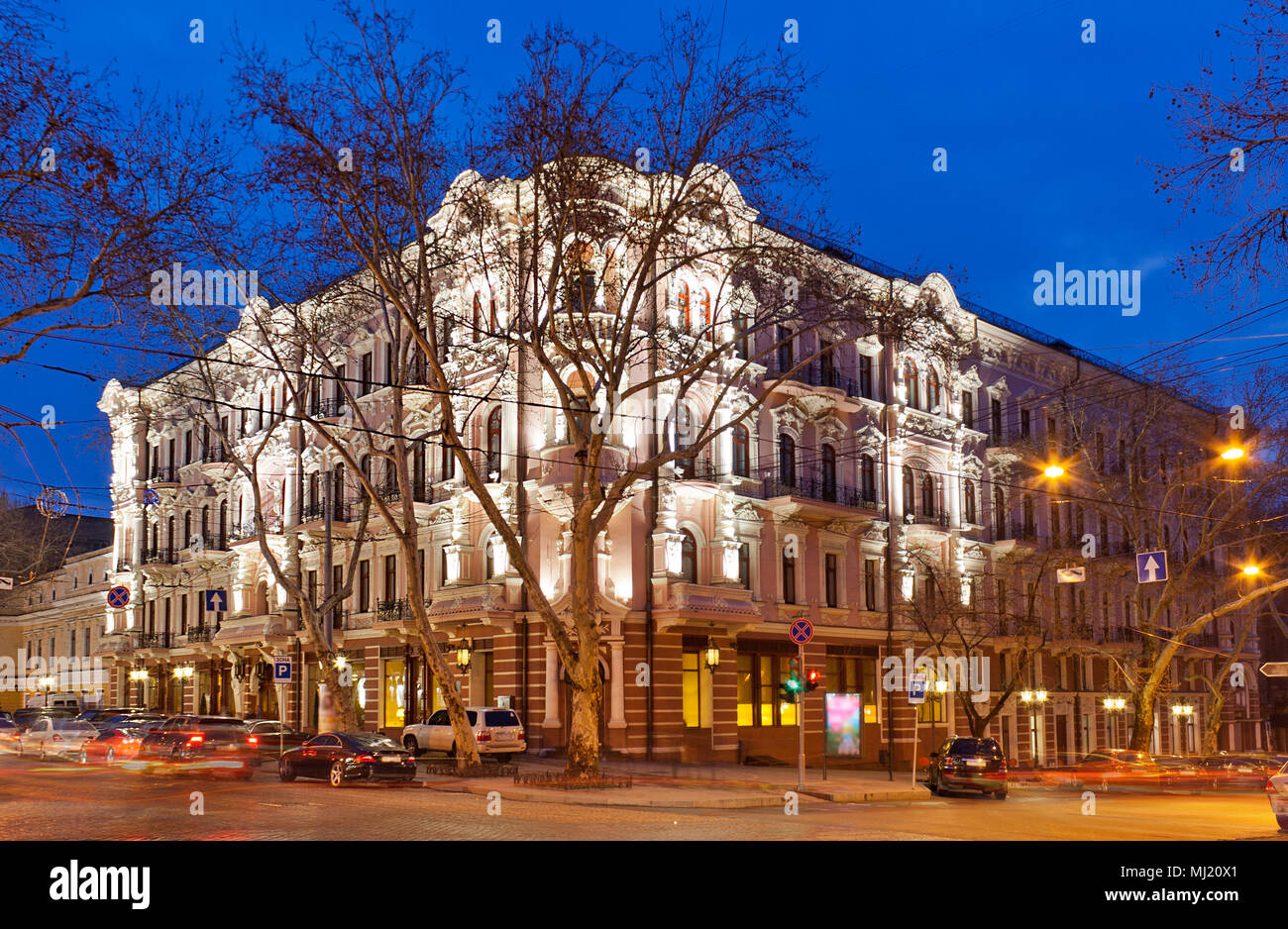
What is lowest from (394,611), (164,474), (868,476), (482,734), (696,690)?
(482,734)

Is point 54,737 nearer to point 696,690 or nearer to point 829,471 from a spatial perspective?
point 696,690

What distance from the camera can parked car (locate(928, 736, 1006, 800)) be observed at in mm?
31344

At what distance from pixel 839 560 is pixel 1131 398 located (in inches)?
656

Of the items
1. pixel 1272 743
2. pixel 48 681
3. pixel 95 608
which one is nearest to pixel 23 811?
Result: pixel 95 608

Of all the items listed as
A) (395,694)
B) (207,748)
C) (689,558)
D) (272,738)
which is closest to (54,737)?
(272,738)

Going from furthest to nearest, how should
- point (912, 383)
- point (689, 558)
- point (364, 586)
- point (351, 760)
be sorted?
point (912, 383), point (364, 586), point (689, 558), point (351, 760)

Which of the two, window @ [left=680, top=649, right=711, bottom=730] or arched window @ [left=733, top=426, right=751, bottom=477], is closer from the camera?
window @ [left=680, top=649, right=711, bottom=730]

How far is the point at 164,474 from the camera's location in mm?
58500

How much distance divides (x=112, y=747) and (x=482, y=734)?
10442mm

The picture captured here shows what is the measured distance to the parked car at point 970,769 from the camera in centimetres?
3134

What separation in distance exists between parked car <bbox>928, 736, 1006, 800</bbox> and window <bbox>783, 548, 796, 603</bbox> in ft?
32.3

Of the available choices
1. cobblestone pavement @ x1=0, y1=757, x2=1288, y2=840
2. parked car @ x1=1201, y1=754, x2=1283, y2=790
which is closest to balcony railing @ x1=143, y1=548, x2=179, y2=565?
cobblestone pavement @ x1=0, y1=757, x2=1288, y2=840

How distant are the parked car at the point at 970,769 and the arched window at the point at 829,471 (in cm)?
1218

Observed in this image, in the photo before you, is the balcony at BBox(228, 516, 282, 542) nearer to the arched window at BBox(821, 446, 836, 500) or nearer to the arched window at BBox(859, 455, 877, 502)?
the arched window at BBox(821, 446, 836, 500)
